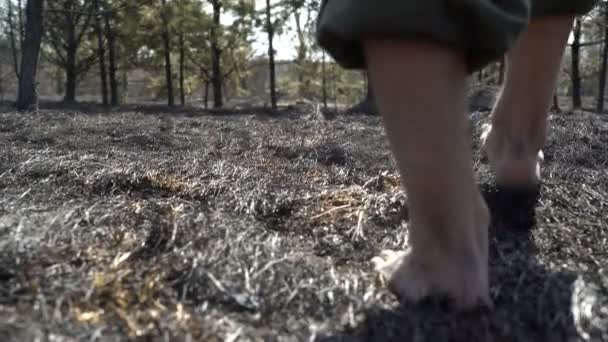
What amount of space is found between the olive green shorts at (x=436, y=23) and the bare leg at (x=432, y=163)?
2 centimetres

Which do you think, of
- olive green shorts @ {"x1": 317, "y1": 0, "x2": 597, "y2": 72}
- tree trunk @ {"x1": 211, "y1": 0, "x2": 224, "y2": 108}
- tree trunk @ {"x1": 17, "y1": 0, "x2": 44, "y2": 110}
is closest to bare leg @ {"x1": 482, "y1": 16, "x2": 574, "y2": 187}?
olive green shorts @ {"x1": 317, "y1": 0, "x2": 597, "y2": 72}

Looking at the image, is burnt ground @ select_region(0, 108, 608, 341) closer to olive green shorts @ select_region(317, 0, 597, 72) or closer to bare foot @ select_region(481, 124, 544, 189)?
bare foot @ select_region(481, 124, 544, 189)

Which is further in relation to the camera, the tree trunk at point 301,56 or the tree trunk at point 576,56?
the tree trunk at point 301,56

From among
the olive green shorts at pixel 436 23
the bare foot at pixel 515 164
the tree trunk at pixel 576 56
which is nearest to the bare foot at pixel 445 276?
the olive green shorts at pixel 436 23

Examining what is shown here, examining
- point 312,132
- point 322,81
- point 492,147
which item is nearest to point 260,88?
point 322,81

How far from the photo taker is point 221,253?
0.96 metres

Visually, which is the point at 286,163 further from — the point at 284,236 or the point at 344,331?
the point at 344,331

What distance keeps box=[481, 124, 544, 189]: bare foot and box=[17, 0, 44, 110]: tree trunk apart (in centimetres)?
727

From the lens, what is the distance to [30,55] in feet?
26.6

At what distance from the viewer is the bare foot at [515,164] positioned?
52.7 inches

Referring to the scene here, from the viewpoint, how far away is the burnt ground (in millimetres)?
798

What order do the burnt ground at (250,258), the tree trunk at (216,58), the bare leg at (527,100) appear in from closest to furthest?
the burnt ground at (250,258), the bare leg at (527,100), the tree trunk at (216,58)

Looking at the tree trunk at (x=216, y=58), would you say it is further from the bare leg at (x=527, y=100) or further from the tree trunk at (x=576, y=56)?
the bare leg at (x=527, y=100)

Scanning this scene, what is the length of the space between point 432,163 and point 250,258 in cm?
31
